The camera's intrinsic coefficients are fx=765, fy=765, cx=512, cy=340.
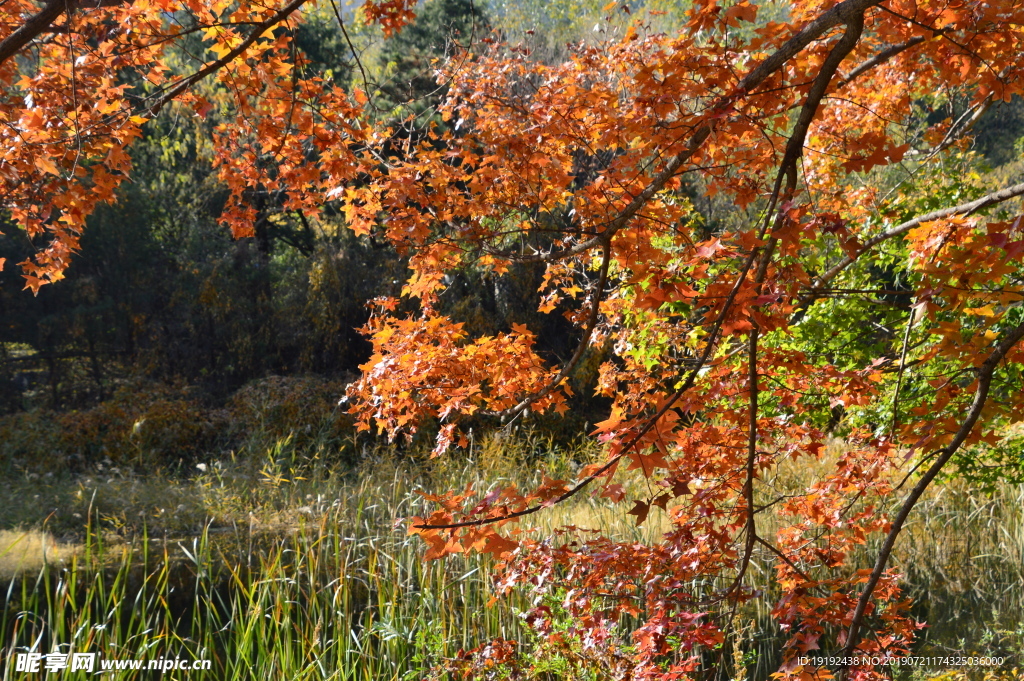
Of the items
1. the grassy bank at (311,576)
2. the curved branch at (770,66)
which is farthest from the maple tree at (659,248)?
the grassy bank at (311,576)

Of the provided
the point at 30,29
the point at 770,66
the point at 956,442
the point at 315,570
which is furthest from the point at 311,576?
the point at 770,66

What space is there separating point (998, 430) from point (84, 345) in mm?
9016

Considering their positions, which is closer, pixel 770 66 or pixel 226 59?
pixel 770 66

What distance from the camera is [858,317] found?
12.9 feet

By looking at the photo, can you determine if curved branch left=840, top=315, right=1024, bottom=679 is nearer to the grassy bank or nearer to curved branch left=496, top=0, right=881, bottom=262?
curved branch left=496, top=0, right=881, bottom=262

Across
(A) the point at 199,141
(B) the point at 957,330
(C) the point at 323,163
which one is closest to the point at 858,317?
(B) the point at 957,330

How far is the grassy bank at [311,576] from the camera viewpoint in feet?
9.29

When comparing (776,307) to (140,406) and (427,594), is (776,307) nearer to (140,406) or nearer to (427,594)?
(427,594)

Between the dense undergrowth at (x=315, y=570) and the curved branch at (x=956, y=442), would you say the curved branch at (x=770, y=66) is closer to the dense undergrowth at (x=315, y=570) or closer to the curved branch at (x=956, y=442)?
the curved branch at (x=956, y=442)

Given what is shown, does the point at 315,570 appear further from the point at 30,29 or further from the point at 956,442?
the point at 956,442

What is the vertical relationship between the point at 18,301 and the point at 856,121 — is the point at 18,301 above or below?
below

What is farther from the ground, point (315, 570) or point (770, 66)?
point (770, 66)

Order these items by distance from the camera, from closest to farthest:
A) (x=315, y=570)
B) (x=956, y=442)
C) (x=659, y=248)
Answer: (x=956, y=442), (x=659, y=248), (x=315, y=570)

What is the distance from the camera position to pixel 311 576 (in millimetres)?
2984
